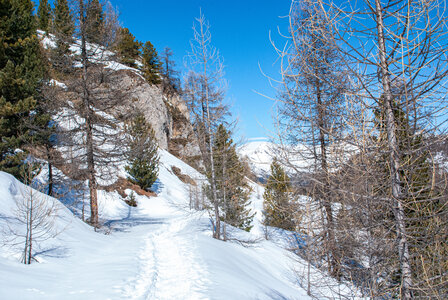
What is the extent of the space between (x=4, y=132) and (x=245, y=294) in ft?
44.8

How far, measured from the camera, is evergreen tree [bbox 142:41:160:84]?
4192 cm

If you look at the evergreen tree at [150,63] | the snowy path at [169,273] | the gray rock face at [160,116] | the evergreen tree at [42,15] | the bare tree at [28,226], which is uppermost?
the evergreen tree at [42,15]

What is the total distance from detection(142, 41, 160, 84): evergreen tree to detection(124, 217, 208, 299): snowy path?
37204 mm

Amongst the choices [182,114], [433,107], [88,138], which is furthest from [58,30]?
[182,114]

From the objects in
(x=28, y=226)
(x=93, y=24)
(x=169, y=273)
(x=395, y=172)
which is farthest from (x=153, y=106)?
(x=395, y=172)

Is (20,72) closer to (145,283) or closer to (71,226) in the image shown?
(71,226)

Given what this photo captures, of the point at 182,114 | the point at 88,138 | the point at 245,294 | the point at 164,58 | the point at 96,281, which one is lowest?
the point at 245,294

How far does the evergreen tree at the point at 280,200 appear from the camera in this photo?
3.42 meters

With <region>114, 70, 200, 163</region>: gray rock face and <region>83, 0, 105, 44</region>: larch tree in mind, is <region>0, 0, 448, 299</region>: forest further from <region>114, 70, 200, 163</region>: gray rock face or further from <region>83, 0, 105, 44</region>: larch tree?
<region>114, 70, 200, 163</region>: gray rock face

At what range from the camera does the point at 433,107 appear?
226cm

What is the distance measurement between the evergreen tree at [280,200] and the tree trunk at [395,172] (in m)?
0.99

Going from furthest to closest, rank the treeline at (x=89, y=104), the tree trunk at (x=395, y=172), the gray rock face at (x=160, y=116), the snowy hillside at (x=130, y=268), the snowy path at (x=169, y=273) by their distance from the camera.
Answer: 1. the gray rock face at (x=160, y=116)
2. the treeline at (x=89, y=104)
3. the snowy path at (x=169, y=273)
4. the snowy hillside at (x=130, y=268)
5. the tree trunk at (x=395, y=172)

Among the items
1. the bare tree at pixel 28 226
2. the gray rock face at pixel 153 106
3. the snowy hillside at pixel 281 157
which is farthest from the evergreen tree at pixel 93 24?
the gray rock face at pixel 153 106

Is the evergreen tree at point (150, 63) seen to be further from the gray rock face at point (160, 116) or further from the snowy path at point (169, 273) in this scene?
the snowy path at point (169, 273)
